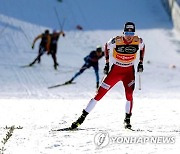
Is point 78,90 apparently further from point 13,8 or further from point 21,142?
point 13,8

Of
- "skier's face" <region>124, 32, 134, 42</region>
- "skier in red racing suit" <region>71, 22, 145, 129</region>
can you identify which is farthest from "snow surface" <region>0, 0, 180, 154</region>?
"skier's face" <region>124, 32, 134, 42</region>

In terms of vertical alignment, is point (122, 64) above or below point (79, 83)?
above

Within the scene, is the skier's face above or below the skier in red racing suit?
above

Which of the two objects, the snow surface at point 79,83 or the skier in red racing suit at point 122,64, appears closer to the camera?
the snow surface at point 79,83

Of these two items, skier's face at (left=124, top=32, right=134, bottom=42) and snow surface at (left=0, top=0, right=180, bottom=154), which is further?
skier's face at (left=124, top=32, right=134, bottom=42)

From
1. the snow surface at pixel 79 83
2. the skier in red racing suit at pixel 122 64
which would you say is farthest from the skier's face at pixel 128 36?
the snow surface at pixel 79 83

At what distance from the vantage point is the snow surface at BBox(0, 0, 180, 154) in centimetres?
633

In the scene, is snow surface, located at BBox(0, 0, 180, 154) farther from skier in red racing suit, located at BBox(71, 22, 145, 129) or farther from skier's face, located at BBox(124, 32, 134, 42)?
skier's face, located at BBox(124, 32, 134, 42)

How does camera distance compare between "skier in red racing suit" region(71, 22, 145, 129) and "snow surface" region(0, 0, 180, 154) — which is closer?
"snow surface" region(0, 0, 180, 154)

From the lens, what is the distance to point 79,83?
50.2 ft

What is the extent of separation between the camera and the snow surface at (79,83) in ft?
20.8

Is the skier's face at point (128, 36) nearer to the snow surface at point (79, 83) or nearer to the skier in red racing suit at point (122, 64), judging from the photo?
the skier in red racing suit at point (122, 64)

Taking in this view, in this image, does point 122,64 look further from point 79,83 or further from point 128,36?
point 79,83

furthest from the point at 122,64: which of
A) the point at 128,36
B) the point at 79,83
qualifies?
the point at 79,83
